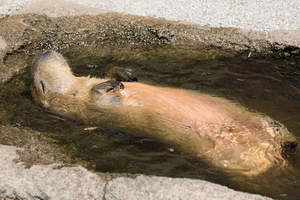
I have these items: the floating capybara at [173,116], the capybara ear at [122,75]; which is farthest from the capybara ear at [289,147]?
the capybara ear at [122,75]

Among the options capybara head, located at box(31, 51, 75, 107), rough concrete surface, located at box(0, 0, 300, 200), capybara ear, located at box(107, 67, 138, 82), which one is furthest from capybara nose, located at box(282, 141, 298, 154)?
capybara head, located at box(31, 51, 75, 107)

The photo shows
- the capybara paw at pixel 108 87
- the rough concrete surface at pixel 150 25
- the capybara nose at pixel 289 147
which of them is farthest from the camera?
the rough concrete surface at pixel 150 25

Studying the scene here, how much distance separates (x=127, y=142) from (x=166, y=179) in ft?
2.94

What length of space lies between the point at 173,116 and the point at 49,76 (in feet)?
4.28

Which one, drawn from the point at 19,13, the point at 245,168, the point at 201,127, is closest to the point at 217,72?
the point at 201,127

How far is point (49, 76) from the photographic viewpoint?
14.1 ft

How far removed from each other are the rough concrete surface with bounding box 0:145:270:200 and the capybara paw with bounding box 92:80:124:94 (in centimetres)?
99

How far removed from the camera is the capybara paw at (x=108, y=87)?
390 centimetres

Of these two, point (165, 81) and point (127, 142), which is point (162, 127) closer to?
point (127, 142)

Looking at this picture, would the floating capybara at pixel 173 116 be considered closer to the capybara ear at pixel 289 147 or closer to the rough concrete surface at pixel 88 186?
the capybara ear at pixel 289 147

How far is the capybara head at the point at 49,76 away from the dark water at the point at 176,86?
0.14 meters

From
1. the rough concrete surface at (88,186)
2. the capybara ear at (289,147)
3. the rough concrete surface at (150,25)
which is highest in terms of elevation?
the rough concrete surface at (150,25)

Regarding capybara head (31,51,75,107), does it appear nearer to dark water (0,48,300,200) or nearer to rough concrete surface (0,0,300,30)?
dark water (0,48,300,200)

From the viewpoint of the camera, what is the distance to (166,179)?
287cm
